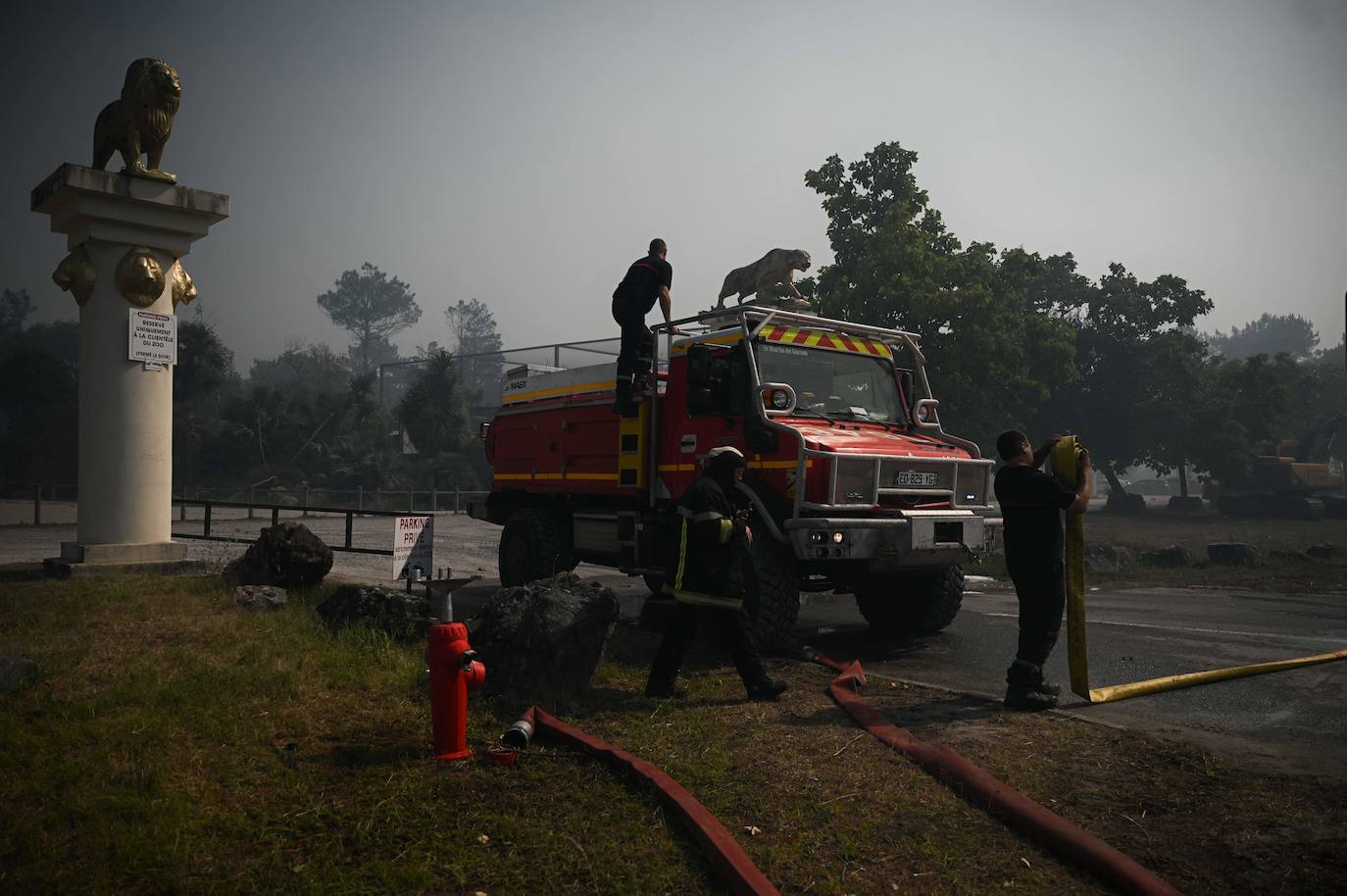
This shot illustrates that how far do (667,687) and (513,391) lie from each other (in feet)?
20.4

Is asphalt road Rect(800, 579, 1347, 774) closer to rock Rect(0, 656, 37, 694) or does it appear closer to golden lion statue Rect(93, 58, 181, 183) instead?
rock Rect(0, 656, 37, 694)

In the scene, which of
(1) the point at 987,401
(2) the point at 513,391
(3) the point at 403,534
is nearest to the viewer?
(3) the point at 403,534

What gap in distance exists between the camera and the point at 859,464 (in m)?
7.44

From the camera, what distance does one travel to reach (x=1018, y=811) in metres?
3.92

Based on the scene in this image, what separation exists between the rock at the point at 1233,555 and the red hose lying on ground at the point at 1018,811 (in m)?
13.4

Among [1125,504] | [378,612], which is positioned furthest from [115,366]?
[1125,504]

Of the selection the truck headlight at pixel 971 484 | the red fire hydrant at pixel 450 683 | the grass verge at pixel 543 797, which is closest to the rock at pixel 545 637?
the grass verge at pixel 543 797

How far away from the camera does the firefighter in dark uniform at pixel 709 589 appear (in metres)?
6.13

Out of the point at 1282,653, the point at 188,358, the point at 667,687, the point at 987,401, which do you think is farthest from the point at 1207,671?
the point at 188,358

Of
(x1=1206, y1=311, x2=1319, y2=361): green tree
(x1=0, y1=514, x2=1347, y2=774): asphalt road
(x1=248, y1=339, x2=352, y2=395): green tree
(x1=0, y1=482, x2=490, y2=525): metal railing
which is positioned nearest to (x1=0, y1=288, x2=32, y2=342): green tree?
(x1=248, y1=339, x2=352, y2=395): green tree

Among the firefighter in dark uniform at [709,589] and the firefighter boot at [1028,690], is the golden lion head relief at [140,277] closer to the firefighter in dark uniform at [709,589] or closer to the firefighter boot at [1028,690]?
the firefighter in dark uniform at [709,589]

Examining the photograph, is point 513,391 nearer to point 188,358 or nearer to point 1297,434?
point 188,358

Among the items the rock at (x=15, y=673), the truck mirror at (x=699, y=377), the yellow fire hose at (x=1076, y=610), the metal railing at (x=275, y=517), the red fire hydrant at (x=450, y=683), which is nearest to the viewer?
the red fire hydrant at (x=450, y=683)

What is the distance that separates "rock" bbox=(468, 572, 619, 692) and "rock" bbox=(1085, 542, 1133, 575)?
1192 centimetres
